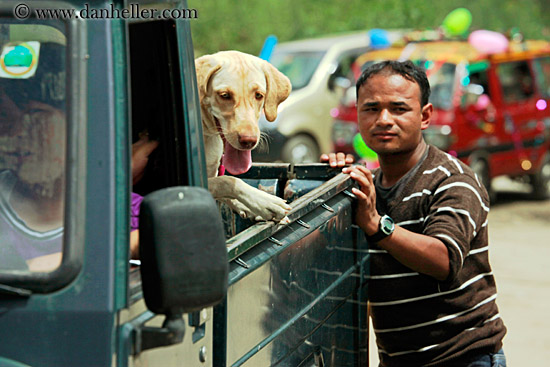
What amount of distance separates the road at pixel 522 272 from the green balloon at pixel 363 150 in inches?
66.2

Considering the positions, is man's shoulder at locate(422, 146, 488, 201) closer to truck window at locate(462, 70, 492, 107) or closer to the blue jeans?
the blue jeans

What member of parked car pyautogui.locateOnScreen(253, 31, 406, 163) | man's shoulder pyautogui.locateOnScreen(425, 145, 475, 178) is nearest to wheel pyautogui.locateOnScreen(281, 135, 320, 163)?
parked car pyautogui.locateOnScreen(253, 31, 406, 163)

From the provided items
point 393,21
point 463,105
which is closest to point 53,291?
point 463,105

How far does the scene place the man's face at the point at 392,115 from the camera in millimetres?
3559

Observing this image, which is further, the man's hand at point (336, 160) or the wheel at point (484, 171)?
the wheel at point (484, 171)

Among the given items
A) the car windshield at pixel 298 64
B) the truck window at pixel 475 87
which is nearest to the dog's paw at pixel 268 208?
the truck window at pixel 475 87

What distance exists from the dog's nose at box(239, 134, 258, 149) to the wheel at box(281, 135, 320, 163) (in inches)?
376

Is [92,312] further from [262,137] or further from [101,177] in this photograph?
[262,137]

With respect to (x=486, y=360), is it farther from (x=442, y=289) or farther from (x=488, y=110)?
(x=488, y=110)

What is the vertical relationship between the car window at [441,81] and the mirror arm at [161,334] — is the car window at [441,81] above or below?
above

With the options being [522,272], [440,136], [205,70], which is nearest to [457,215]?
[205,70]

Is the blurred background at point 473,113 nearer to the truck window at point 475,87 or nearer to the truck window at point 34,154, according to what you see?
the truck window at point 475,87

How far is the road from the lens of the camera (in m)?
6.49

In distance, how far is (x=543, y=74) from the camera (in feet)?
41.7
